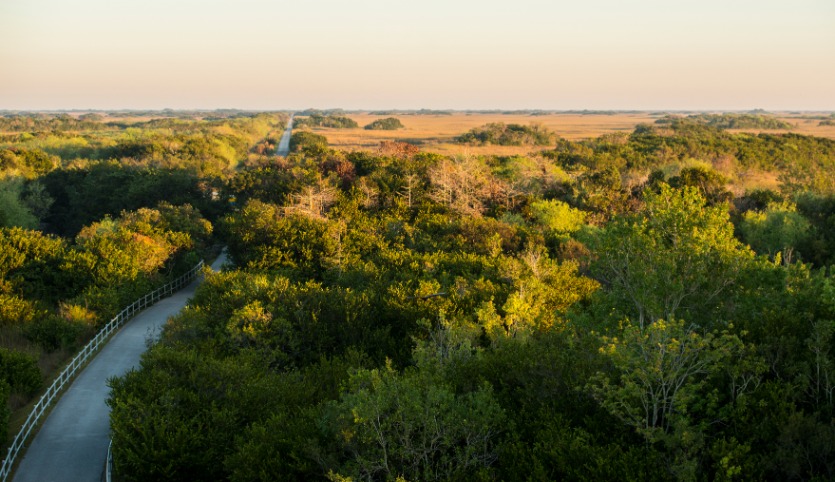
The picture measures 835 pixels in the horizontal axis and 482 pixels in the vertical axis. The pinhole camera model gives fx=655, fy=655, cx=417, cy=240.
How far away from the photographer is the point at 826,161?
86.1 meters

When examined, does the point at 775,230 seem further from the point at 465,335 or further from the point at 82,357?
the point at 82,357

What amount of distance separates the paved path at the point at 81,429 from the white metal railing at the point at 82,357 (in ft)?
1.05

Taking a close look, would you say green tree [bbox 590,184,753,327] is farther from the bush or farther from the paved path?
the bush

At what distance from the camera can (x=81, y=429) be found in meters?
21.7

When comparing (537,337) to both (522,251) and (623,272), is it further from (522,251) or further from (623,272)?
(522,251)

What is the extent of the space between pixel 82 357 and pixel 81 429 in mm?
8082

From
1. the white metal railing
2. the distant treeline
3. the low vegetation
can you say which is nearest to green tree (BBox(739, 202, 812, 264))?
the low vegetation

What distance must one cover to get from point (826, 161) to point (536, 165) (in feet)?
144

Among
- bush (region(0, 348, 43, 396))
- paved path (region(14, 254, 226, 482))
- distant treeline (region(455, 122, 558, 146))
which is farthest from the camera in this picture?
distant treeline (region(455, 122, 558, 146))

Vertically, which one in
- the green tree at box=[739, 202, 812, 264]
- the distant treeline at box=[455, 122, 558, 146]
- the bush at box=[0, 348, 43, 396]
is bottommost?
the bush at box=[0, 348, 43, 396]

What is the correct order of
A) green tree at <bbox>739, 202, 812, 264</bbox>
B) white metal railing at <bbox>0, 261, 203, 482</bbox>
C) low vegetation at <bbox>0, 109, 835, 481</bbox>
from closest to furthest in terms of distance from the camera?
1. low vegetation at <bbox>0, 109, 835, 481</bbox>
2. white metal railing at <bbox>0, 261, 203, 482</bbox>
3. green tree at <bbox>739, 202, 812, 264</bbox>

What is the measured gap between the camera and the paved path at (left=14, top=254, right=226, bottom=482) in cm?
1894

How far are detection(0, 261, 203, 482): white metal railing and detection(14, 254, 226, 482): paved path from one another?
319mm

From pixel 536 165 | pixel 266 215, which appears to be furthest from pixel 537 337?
pixel 536 165
